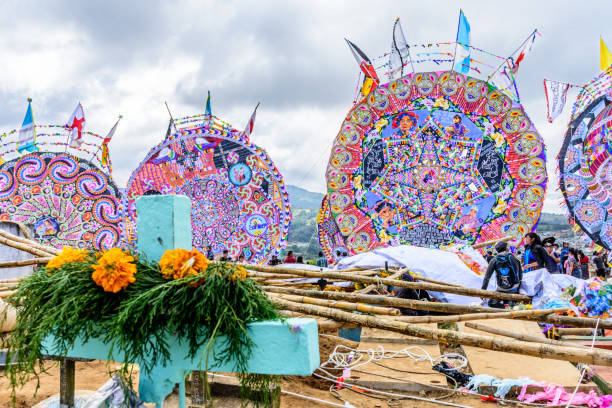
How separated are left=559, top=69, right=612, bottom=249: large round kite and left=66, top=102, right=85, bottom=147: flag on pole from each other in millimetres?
12322

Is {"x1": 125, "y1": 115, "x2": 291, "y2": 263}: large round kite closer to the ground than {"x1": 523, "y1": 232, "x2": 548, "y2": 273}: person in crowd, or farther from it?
farther from it

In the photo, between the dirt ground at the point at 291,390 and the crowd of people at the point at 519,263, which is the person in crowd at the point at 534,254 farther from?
the dirt ground at the point at 291,390

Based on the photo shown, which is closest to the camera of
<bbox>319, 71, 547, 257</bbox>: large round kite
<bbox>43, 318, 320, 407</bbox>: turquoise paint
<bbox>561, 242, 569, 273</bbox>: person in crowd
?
<bbox>43, 318, 320, 407</bbox>: turquoise paint

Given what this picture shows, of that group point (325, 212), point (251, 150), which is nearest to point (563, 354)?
point (251, 150)

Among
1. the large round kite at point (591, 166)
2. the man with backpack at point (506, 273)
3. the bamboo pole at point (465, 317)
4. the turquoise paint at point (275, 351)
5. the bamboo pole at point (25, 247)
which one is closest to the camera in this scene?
the turquoise paint at point (275, 351)

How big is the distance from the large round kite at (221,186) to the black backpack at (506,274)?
18.4ft

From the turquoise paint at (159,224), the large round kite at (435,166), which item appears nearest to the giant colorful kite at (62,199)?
the large round kite at (435,166)

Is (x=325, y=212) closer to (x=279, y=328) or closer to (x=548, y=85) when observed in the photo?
(x=548, y=85)

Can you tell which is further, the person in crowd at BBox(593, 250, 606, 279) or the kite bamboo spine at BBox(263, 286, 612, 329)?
the person in crowd at BBox(593, 250, 606, 279)

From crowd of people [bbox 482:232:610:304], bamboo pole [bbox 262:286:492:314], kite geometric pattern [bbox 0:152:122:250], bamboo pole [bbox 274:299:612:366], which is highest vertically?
kite geometric pattern [bbox 0:152:122:250]

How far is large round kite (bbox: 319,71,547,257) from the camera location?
34.5 ft

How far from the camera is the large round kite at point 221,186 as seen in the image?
37.1ft

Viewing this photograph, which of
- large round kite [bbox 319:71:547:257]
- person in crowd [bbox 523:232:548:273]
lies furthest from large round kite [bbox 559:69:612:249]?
person in crowd [bbox 523:232:548:273]

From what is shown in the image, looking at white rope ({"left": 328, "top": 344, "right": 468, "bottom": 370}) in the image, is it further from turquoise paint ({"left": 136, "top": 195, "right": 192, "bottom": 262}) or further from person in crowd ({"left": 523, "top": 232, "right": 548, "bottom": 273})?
person in crowd ({"left": 523, "top": 232, "right": 548, "bottom": 273})
